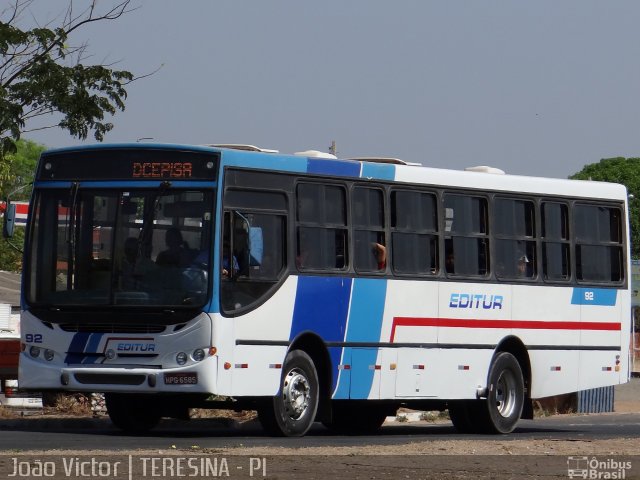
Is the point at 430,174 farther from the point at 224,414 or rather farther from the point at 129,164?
the point at 224,414

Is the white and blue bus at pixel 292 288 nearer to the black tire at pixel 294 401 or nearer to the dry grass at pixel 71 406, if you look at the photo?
the black tire at pixel 294 401

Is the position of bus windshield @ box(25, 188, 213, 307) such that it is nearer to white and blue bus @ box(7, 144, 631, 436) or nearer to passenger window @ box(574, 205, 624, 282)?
white and blue bus @ box(7, 144, 631, 436)

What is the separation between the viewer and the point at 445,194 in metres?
20.5

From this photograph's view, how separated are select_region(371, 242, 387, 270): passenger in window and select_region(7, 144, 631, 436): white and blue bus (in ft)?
0.07

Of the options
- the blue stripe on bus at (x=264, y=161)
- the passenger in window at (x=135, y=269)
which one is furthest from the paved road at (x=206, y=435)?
the blue stripe on bus at (x=264, y=161)

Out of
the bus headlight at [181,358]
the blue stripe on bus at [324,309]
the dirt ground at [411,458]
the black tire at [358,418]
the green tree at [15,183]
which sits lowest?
the dirt ground at [411,458]

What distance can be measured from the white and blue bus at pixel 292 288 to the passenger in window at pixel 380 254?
2 centimetres

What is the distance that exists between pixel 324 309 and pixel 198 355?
1953 mm

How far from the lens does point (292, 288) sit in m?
18.0

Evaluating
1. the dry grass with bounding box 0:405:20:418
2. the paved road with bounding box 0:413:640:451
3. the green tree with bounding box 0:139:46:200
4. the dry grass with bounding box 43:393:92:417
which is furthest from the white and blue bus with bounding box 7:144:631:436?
the green tree with bounding box 0:139:46:200

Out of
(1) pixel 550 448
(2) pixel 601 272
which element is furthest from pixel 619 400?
(1) pixel 550 448

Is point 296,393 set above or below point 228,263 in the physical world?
below

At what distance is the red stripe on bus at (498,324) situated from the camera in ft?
64.9

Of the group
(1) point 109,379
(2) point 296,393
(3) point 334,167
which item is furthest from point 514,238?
(1) point 109,379
